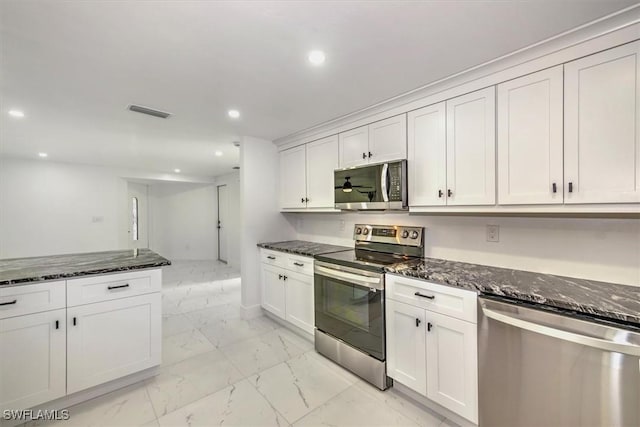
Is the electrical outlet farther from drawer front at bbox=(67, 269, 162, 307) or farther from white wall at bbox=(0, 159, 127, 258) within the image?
white wall at bbox=(0, 159, 127, 258)

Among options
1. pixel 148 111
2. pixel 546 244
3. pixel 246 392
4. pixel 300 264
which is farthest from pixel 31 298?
pixel 546 244

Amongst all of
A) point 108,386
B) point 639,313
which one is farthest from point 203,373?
point 639,313

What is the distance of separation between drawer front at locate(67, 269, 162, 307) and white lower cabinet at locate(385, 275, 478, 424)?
1.85 metres

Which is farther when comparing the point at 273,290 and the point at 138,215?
the point at 138,215

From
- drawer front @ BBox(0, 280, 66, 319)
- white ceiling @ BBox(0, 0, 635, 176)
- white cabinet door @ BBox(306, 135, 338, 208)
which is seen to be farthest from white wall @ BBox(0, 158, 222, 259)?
white cabinet door @ BBox(306, 135, 338, 208)

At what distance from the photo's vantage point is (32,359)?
1.68m

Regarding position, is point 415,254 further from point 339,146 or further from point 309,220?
point 309,220

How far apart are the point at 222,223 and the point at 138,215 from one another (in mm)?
2091

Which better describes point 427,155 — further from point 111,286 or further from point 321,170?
point 111,286

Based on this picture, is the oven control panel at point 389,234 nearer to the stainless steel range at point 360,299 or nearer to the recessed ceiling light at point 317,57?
the stainless steel range at point 360,299

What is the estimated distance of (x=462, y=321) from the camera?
5.17ft

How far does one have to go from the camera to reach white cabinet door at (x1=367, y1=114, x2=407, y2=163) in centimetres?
227

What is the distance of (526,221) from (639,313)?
2.79ft

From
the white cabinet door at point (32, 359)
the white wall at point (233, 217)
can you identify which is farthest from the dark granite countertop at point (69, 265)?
the white wall at point (233, 217)
